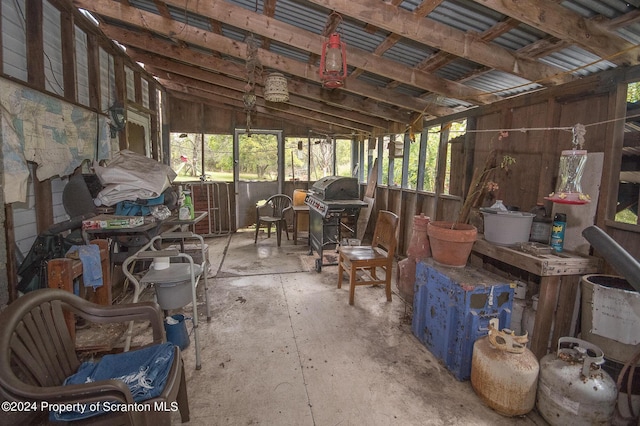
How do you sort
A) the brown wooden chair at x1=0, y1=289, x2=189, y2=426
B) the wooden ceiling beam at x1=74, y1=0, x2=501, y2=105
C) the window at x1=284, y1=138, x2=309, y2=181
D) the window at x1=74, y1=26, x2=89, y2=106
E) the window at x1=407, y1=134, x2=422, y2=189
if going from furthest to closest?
the window at x1=284, y1=138, x2=309, y2=181, the window at x1=407, y1=134, x2=422, y2=189, the window at x1=74, y1=26, x2=89, y2=106, the wooden ceiling beam at x1=74, y1=0, x2=501, y2=105, the brown wooden chair at x1=0, y1=289, x2=189, y2=426

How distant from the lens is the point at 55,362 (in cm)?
152

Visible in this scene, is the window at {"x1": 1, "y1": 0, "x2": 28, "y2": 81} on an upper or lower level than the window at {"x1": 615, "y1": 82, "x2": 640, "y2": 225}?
upper

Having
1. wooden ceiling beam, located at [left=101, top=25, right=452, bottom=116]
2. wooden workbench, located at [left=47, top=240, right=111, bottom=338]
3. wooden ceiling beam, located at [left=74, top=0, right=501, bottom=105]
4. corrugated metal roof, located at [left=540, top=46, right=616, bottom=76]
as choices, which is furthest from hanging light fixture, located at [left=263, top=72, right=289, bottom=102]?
corrugated metal roof, located at [left=540, top=46, right=616, bottom=76]

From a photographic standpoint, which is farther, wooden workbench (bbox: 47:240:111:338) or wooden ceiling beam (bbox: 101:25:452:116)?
wooden ceiling beam (bbox: 101:25:452:116)

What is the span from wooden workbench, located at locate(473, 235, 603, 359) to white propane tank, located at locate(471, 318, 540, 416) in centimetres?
35

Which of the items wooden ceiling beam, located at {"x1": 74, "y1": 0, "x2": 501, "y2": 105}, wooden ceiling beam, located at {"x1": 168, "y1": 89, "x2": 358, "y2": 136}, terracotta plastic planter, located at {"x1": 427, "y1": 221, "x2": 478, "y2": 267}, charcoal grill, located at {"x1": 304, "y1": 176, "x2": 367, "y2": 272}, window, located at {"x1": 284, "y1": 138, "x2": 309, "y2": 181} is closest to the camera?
terracotta plastic planter, located at {"x1": 427, "y1": 221, "x2": 478, "y2": 267}

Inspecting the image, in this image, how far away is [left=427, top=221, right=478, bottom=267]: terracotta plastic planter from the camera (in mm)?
2521

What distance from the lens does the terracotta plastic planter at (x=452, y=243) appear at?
8.27ft

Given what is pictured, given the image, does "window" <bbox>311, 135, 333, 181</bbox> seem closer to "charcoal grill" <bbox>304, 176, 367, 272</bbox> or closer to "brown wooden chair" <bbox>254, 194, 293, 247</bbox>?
"brown wooden chair" <bbox>254, 194, 293, 247</bbox>

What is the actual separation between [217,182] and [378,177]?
11.4 ft

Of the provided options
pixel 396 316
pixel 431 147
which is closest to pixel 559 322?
pixel 396 316

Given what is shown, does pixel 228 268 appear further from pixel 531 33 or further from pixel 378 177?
pixel 531 33

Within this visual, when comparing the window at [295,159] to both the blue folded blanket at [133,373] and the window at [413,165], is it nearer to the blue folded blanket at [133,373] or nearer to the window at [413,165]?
the window at [413,165]

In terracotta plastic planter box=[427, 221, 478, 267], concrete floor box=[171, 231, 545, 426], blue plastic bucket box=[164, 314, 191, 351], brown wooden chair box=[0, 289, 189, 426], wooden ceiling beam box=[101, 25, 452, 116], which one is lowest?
concrete floor box=[171, 231, 545, 426]
